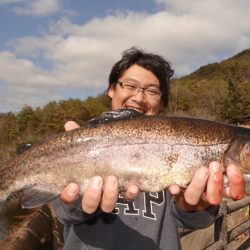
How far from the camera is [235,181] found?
3.29 m

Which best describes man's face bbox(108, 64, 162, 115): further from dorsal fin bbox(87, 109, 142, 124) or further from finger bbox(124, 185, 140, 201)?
finger bbox(124, 185, 140, 201)

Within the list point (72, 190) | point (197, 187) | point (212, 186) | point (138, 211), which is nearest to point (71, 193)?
point (72, 190)

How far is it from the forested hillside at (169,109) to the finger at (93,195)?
36.7 metres

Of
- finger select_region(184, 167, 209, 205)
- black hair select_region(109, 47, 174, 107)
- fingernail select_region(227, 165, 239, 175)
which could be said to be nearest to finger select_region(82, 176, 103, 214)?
finger select_region(184, 167, 209, 205)

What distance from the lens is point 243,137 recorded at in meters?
3.44

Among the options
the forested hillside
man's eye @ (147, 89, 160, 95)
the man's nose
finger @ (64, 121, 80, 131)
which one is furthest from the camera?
the forested hillside

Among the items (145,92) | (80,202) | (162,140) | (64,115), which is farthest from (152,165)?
(64,115)

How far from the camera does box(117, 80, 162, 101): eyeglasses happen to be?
4.63 meters

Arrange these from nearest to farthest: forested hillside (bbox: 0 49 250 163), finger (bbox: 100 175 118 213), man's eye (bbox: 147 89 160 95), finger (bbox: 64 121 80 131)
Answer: finger (bbox: 100 175 118 213)
finger (bbox: 64 121 80 131)
man's eye (bbox: 147 89 160 95)
forested hillside (bbox: 0 49 250 163)

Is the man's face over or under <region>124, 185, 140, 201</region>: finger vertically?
over

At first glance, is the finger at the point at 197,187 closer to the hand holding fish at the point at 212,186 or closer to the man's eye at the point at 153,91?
the hand holding fish at the point at 212,186

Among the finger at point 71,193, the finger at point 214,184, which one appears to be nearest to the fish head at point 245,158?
the finger at point 214,184

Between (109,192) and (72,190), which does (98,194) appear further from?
(72,190)

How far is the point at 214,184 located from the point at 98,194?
3.14 ft
